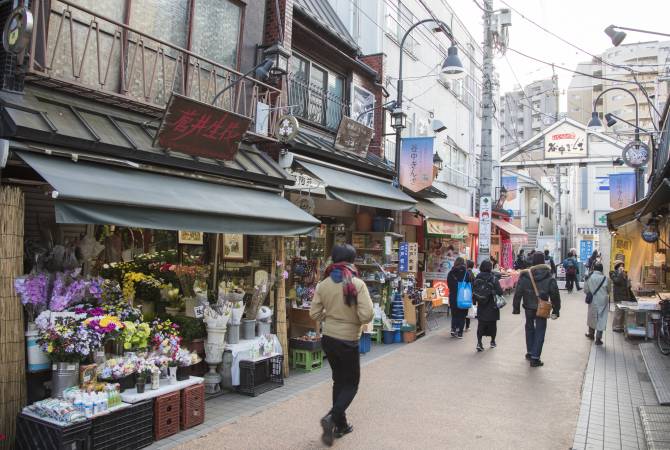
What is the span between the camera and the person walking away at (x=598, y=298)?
11719mm

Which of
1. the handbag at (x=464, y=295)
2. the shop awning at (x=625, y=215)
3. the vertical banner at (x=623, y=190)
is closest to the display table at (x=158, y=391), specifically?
the handbag at (x=464, y=295)

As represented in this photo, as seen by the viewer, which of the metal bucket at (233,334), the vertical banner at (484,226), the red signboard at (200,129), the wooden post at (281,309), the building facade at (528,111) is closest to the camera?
the red signboard at (200,129)

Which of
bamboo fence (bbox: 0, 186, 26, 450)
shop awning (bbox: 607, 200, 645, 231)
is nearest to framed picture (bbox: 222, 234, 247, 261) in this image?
bamboo fence (bbox: 0, 186, 26, 450)

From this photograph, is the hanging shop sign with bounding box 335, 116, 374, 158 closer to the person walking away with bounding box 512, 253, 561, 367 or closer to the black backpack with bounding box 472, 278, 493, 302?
the black backpack with bounding box 472, 278, 493, 302

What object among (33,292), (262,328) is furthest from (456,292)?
(33,292)

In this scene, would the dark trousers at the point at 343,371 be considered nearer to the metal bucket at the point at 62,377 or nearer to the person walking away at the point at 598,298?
the metal bucket at the point at 62,377

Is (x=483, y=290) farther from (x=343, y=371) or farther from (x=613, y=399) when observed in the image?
(x=343, y=371)

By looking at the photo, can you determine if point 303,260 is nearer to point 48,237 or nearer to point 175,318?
point 175,318

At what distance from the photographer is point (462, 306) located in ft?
40.2

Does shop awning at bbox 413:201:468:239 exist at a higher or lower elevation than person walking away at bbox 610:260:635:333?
higher

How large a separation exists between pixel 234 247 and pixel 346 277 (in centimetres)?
432

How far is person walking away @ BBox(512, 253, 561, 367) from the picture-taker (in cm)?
950

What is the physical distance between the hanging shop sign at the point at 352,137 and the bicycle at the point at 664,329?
25.1 ft

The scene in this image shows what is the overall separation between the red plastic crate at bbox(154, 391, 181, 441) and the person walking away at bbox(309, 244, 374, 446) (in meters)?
1.79
